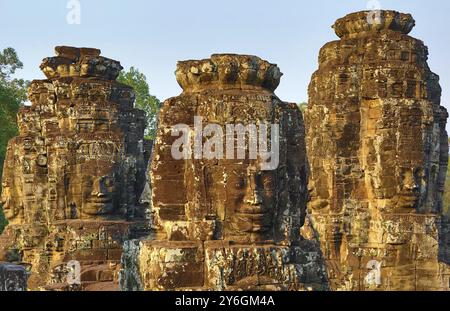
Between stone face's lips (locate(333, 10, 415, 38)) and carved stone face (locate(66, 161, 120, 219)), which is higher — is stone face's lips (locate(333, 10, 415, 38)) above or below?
above

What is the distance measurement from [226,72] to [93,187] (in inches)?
253

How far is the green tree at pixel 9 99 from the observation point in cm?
2734

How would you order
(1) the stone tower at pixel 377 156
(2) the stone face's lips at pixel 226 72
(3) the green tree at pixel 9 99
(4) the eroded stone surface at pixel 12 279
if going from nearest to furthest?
(2) the stone face's lips at pixel 226 72, (4) the eroded stone surface at pixel 12 279, (1) the stone tower at pixel 377 156, (3) the green tree at pixel 9 99

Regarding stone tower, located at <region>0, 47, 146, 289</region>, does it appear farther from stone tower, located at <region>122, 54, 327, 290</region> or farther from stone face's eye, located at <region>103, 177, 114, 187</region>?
stone tower, located at <region>122, 54, 327, 290</region>

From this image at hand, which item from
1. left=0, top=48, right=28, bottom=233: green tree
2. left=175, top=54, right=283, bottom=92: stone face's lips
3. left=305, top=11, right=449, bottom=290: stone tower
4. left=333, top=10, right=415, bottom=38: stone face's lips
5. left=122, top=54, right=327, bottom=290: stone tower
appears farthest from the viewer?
left=0, top=48, right=28, bottom=233: green tree

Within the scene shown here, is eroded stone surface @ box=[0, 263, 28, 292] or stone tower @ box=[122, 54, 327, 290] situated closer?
stone tower @ box=[122, 54, 327, 290]

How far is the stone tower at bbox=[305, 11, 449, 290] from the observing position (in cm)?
1350

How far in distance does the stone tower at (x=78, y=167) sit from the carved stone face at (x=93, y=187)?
0.06ft

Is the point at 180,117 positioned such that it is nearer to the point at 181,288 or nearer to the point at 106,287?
the point at 181,288

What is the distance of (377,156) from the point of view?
13.8 meters

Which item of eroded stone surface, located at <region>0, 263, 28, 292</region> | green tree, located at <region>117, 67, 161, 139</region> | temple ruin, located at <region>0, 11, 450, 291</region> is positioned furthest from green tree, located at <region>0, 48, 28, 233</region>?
eroded stone surface, located at <region>0, 263, 28, 292</region>

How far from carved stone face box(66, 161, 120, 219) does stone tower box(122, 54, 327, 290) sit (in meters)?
5.82

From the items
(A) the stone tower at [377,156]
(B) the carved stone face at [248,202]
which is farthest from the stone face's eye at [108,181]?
(B) the carved stone face at [248,202]

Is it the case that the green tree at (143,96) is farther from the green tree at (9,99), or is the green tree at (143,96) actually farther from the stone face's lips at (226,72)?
the stone face's lips at (226,72)
